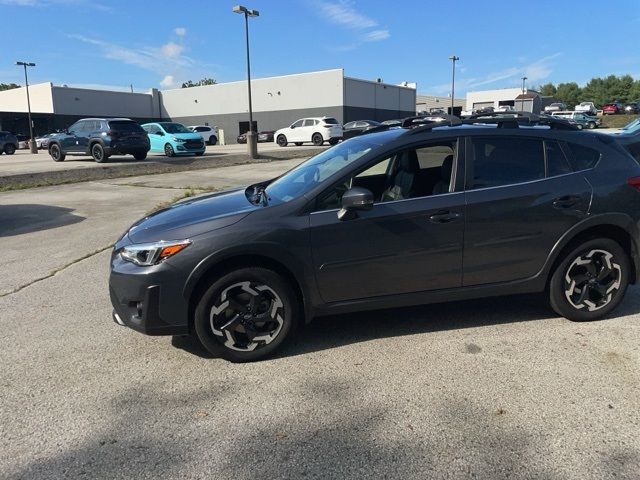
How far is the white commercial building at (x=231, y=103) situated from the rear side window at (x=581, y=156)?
154 feet

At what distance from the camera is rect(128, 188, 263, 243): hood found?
3613 millimetres

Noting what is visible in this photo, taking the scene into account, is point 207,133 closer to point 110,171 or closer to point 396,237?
point 110,171

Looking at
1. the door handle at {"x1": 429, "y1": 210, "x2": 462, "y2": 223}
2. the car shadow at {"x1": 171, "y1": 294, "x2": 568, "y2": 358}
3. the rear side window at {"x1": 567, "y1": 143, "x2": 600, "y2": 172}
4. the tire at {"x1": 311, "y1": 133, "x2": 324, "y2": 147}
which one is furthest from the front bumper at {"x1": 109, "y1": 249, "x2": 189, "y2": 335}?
the tire at {"x1": 311, "y1": 133, "x2": 324, "y2": 147}

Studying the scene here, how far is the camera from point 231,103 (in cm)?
5775

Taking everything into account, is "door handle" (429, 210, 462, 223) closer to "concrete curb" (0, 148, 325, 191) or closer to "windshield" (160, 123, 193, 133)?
"concrete curb" (0, 148, 325, 191)

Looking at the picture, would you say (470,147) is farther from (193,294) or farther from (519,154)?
(193,294)

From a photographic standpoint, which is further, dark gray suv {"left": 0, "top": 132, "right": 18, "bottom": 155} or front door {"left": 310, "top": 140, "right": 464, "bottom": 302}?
dark gray suv {"left": 0, "top": 132, "right": 18, "bottom": 155}

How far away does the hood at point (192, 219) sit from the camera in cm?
361

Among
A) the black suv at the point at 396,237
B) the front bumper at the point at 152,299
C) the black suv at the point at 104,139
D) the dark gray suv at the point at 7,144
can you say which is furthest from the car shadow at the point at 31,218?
the dark gray suv at the point at 7,144

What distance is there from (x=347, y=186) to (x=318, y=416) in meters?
1.69

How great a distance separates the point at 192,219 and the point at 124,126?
18.9 m

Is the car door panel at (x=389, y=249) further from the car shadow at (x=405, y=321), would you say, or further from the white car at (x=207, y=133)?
the white car at (x=207, y=133)

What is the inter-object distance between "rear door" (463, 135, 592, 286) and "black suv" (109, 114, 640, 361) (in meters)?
0.01

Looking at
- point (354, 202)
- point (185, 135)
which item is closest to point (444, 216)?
point (354, 202)
